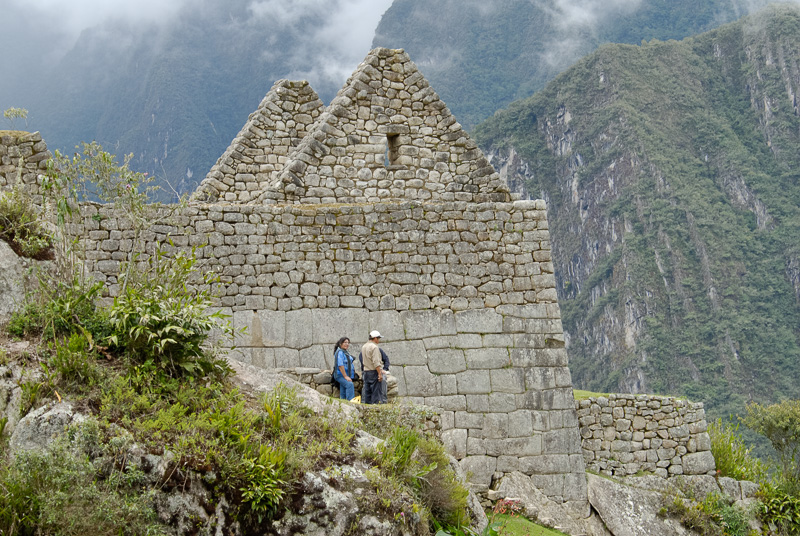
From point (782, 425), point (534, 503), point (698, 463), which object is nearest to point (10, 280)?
point (534, 503)

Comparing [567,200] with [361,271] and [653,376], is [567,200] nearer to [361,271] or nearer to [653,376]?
[653,376]

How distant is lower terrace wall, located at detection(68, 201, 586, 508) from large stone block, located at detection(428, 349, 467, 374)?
14 mm

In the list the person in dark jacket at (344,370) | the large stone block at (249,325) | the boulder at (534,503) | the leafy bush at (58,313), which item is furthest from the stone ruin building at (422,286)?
the leafy bush at (58,313)

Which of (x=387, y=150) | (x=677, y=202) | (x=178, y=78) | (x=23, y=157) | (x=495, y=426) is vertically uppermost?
(x=178, y=78)

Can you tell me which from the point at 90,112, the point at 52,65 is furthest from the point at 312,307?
the point at 52,65

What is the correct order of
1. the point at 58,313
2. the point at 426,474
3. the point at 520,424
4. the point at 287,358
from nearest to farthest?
the point at 58,313 → the point at 426,474 → the point at 287,358 → the point at 520,424

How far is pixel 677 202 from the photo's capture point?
432 feet

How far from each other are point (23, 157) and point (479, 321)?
6690mm

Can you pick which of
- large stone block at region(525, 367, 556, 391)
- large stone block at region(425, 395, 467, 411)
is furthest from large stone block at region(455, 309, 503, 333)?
large stone block at region(425, 395, 467, 411)

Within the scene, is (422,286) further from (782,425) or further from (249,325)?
(782,425)

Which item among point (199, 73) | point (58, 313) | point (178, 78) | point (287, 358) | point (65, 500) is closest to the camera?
point (65, 500)

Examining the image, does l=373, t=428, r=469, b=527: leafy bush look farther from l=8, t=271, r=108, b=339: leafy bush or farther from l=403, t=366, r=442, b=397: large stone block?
l=403, t=366, r=442, b=397: large stone block

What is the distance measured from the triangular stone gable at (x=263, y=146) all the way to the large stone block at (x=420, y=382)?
4403 millimetres

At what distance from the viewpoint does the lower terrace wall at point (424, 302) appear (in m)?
11.5
